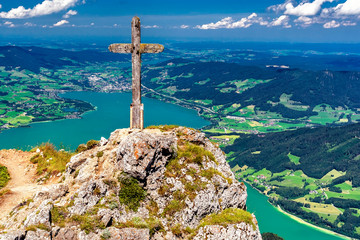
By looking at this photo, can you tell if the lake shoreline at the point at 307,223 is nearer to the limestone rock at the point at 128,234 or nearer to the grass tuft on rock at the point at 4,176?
the grass tuft on rock at the point at 4,176

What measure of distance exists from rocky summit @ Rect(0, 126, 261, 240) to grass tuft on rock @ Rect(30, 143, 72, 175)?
13.1ft

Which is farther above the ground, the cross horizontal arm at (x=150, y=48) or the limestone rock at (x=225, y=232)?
the cross horizontal arm at (x=150, y=48)

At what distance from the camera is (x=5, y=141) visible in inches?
5522

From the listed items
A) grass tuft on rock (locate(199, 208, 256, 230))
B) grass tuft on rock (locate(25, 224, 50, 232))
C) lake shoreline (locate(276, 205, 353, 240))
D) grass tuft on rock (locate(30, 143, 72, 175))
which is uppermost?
grass tuft on rock (locate(25, 224, 50, 232))

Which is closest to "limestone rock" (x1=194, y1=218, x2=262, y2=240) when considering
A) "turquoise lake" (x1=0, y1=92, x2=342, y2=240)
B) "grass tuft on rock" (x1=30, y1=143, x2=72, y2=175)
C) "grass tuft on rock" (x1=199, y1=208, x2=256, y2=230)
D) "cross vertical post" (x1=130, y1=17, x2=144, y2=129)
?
"grass tuft on rock" (x1=199, y1=208, x2=256, y2=230)

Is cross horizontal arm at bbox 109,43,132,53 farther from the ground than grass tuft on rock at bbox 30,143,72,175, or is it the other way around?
cross horizontal arm at bbox 109,43,132,53

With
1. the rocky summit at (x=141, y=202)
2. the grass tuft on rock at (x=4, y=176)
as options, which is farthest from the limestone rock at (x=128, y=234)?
the grass tuft on rock at (x=4, y=176)

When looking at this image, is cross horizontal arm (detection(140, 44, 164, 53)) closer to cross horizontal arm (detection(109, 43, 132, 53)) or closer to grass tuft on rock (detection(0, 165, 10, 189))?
cross horizontal arm (detection(109, 43, 132, 53))

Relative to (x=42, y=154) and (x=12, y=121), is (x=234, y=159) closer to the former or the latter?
(x=12, y=121)

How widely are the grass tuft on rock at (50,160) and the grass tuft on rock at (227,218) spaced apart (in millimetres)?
9668

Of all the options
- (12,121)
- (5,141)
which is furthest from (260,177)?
(12,121)

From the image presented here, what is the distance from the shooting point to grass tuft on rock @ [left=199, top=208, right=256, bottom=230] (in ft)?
37.9

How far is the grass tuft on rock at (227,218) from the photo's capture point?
11.5 metres

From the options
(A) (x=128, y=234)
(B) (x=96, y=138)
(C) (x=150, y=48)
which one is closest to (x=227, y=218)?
(A) (x=128, y=234)
